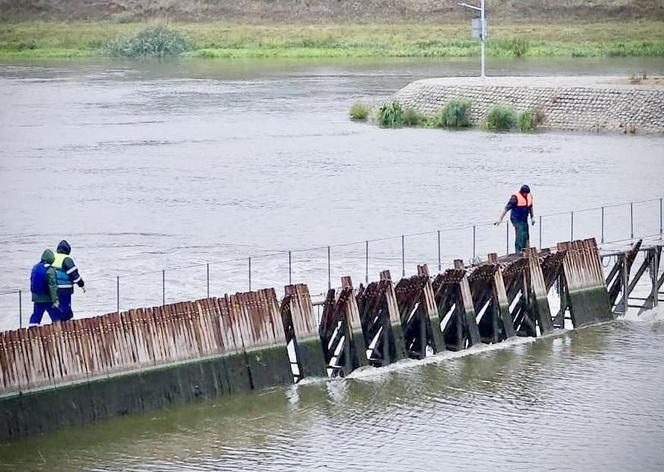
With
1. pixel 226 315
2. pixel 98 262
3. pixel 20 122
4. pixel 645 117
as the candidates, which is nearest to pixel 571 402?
pixel 226 315

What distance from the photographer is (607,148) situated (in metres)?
52.5

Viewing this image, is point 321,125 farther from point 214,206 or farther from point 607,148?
point 214,206

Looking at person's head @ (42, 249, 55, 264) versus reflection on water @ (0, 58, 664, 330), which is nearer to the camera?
person's head @ (42, 249, 55, 264)

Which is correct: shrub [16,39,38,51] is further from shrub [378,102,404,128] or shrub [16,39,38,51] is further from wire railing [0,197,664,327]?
wire railing [0,197,664,327]

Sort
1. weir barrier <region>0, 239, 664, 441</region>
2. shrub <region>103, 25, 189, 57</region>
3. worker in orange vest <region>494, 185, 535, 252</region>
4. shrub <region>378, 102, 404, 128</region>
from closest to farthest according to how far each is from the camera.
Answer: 1. weir barrier <region>0, 239, 664, 441</region>
2. worker in orange vest <region>494, 185, 535, 252</region>
3. shrub <region>378, 102, 404, 128</region>
4. shrub <region>103, 25, 189, 57</region>

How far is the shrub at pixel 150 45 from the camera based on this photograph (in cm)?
11569

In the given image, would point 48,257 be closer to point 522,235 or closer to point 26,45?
point 522,235

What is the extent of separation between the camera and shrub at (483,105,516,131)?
59.3 m

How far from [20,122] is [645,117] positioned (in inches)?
916

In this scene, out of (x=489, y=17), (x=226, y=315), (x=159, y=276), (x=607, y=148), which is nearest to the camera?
(x=226, y=315)

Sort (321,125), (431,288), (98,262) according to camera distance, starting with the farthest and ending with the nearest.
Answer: (321,125), (98,262), (431,288)

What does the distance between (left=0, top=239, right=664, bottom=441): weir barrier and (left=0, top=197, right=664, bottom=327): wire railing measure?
3.90 feet

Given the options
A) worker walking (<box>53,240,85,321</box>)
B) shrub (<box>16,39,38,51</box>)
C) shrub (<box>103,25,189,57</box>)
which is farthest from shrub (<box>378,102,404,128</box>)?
shrub (<box>16,39,38,51</box>)

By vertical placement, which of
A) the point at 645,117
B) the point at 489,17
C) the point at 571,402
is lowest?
the point at 571,402
